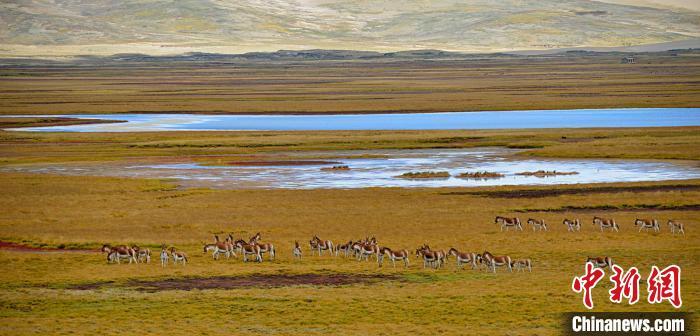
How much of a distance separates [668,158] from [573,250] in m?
23.4

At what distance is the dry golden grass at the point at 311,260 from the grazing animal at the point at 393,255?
22 centimetres

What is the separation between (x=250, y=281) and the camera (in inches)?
969

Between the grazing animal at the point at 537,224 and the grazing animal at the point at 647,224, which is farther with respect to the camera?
the grazing animal at the point at 537,224

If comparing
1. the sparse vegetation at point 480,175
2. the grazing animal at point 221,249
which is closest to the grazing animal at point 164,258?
the grazing animal at point 221,249

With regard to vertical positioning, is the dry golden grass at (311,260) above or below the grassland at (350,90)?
above

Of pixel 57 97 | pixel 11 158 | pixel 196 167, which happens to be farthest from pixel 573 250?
pixel 57 97

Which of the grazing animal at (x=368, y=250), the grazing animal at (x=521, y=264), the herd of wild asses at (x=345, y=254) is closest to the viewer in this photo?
the grazing animal at (x=521, y=264)

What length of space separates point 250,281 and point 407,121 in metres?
47.8

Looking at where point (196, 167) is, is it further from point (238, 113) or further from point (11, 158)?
point (238, 113)

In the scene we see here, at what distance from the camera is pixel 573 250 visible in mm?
27516

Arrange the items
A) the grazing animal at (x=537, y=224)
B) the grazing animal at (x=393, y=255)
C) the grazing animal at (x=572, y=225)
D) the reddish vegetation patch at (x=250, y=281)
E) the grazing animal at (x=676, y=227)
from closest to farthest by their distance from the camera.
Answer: the reddish vegetation patch at (x=250, y=281) < the grazing animal at (x=393, y=255) < the grazing animal at (x=676, y=227) < the grazing animal at (x=572, y=225) < the grazing animal at (x=537, y=224)

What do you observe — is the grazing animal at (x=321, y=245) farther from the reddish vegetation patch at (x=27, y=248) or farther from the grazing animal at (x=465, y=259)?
the reddish vegetation patch at (x=27, y=248)

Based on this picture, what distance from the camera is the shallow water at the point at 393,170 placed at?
139ft

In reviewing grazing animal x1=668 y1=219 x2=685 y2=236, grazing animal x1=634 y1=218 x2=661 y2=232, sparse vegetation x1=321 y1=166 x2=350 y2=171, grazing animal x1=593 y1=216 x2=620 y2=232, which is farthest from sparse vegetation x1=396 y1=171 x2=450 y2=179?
grazing animal x1=668 y1=219 x2=685 y2=236
